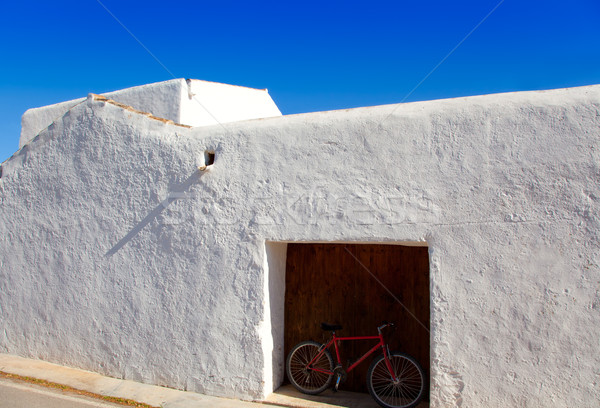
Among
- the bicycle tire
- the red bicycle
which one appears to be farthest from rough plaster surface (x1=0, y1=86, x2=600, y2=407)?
the red bicycle

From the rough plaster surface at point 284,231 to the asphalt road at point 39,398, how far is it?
1.93 feet

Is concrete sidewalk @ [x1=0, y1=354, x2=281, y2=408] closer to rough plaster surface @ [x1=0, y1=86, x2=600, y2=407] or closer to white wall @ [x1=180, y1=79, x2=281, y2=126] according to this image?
rough plaster surface @ [x1=0, y1=86, x2=600, y2=407]

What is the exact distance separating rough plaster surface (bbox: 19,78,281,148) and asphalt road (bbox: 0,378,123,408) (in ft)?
16.1

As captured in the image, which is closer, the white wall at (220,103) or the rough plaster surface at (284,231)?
the rough plaster surface at (284,231)

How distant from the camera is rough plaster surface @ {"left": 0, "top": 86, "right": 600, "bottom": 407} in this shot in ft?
12.5

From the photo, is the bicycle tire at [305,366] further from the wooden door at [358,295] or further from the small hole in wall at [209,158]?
the small hole in wall at [209,158]

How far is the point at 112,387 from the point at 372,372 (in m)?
2.94

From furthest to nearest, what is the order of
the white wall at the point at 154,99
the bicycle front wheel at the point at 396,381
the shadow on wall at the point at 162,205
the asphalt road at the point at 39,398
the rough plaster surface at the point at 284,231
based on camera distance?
the white wall at the point at 154,99 → the shadow on wall at the point at 162,205 → the asphalt road at the point at 39,398 → the bicycle front wheel at the point at 396,381 → the rough plaster surface at the point at 284,231

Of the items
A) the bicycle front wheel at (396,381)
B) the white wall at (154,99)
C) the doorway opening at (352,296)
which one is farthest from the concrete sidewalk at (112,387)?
the white wall at (154,99)

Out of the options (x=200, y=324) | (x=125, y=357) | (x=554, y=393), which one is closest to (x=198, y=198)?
(x=200, y=324)

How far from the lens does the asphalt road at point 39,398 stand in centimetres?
465

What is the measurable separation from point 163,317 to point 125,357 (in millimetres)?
744

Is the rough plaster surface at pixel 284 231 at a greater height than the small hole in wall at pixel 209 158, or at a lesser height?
lesser

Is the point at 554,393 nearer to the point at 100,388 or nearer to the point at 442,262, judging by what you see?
the point at 442,262
